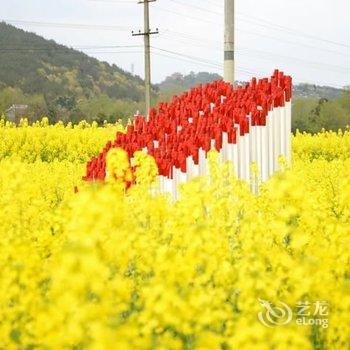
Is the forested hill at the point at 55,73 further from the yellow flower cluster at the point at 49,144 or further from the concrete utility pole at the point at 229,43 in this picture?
the concrete utility pole at the point at 229,43

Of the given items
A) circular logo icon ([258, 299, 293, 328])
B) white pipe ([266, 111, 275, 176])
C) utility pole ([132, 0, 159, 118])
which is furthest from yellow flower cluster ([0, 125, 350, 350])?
utility pole ([132, 0, 159, 118])

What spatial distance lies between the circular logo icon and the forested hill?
93.7 meters

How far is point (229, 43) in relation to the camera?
1186 centimetres

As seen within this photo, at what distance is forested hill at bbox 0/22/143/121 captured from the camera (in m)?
103

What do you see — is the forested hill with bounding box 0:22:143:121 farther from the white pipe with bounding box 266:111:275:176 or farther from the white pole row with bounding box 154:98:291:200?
the white pipe with bounding box 266:111:275:176

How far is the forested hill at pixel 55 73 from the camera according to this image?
10325 centimetres

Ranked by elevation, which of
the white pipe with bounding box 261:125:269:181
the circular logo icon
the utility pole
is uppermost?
the utility pole

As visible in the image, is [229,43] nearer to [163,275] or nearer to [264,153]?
[264,153]

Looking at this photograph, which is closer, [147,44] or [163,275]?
[163,275]

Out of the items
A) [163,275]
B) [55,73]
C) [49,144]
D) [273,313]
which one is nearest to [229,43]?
[273,313]

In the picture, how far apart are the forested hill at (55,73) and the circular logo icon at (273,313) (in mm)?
93727

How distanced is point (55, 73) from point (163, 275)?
112488mm

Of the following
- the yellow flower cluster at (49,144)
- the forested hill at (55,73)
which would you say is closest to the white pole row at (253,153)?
the yellow flower cluster at (49,144)

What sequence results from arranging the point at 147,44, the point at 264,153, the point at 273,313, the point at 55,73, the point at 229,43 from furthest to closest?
the point at 55,73, the point at 147,44, the point at 229,43, the point at 264,153, the point at 273,313
